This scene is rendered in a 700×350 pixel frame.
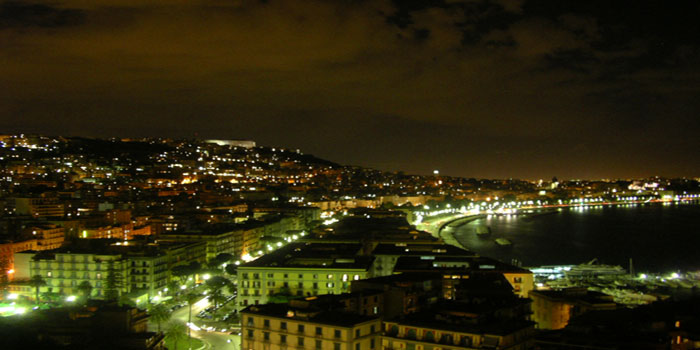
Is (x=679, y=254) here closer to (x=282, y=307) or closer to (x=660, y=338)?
(x=660, y=338)

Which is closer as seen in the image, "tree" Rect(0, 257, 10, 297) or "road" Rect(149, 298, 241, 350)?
"road" Rect(149, 298, 241, 350)

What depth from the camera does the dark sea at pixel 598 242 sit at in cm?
2146

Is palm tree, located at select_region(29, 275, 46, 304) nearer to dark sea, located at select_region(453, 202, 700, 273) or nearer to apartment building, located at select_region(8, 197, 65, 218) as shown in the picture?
apartment building, located at select_region(8, 197, 65, 218)

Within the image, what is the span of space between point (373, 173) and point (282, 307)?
228 feet

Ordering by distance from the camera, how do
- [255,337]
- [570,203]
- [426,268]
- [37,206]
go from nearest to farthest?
[255,337] < [426,268] < [37,206] < [570,203]

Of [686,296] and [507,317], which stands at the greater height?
[507,317]

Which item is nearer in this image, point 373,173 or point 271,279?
point 271,279

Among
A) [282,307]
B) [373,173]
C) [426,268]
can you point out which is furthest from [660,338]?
[373,173]

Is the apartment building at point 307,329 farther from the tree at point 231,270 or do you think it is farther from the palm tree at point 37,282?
the tree at point 231,270

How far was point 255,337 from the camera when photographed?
7.03m

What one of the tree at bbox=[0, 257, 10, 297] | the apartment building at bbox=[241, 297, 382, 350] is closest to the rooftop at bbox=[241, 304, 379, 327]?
the apartment building at bbox=[241, 297, 382, 350]

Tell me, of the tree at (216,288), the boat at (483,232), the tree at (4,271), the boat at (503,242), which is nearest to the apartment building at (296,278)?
the tree at (216,288)

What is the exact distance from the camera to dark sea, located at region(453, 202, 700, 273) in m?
21.5

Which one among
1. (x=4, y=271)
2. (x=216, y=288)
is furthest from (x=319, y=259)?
(x=4, y=271)
